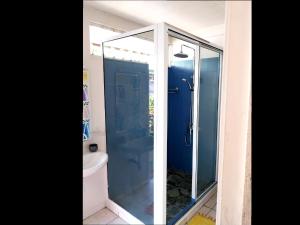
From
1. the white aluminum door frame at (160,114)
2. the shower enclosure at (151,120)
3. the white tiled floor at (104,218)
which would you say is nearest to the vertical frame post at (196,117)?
the shower enclosure at (151,120)

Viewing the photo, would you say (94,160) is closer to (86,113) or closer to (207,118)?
(86,113)

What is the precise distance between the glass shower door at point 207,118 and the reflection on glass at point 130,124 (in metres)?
0.76

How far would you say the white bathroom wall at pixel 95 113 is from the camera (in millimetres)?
2109

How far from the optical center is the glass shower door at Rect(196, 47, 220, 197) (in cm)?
249

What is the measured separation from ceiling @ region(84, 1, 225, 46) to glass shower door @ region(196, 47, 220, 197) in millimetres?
462

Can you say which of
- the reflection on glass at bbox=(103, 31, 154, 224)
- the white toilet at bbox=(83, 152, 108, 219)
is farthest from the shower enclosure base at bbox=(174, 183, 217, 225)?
the white toilet at bbox=(83, 152, 108, 219)

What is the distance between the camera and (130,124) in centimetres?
223

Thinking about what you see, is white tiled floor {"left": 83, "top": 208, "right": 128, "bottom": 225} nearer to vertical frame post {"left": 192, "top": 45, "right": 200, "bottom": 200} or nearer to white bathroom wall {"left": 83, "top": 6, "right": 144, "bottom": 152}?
white bathroom wall {"left": 83, "top": 6, "right": 144, "bottom": 152}

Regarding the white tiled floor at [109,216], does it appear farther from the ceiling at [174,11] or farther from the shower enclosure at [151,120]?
the ceiling at [174,11]

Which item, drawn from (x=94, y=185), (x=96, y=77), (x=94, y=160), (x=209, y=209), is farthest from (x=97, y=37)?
(x=209, y=209)
